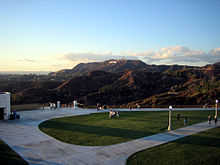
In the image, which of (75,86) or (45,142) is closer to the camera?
(45,142)

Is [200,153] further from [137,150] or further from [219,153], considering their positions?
[137,150]

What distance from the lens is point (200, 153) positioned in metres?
11.4

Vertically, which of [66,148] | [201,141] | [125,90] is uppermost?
[125,90]

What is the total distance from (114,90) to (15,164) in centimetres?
5620

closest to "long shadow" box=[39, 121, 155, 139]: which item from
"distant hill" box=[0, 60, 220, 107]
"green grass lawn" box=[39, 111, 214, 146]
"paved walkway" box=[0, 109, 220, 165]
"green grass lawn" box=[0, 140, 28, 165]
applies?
"green grass lawn" box=[39, 111, 214, 146]

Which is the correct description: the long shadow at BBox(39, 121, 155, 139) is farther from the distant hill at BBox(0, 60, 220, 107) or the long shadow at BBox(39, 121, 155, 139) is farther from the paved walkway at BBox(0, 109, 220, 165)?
the distant hill at BBox(0, 60, 220, 107)

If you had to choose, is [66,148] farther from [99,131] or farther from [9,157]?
[99,131]

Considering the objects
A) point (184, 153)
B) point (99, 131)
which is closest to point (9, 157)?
point (99, 131)

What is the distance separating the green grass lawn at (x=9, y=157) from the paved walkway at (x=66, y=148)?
297 mm

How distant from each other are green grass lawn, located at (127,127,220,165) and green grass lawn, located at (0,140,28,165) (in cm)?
605

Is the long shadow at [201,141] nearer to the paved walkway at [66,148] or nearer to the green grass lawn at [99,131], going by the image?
the paved walkway at [66,148]

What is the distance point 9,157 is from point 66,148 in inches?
131

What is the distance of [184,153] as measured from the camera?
Result: 11430 millimetres

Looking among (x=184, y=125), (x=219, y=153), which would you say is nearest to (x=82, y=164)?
(x=219, y=153)
